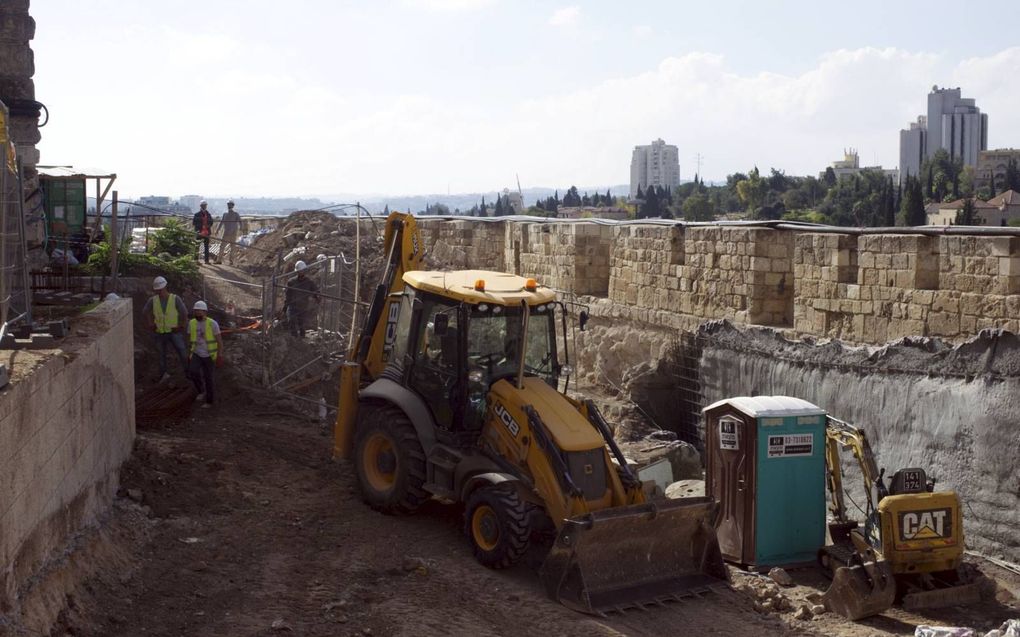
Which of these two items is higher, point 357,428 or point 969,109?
point 969,109

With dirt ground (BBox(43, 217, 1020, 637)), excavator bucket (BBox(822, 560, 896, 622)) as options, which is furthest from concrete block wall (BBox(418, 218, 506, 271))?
excavator bucket (BBox(822, 560, 896, 622))

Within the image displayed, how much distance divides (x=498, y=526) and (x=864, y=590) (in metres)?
2.69

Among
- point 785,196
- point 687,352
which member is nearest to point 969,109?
point 785,196

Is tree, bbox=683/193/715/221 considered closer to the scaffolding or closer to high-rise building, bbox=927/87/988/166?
the scaffolding

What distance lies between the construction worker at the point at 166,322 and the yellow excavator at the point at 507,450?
367 cm

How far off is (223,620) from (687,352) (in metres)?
7.23

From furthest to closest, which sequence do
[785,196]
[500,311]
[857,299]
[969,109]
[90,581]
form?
[969,109] < [785,196] < [857,299] < [500,311] < [90,581]

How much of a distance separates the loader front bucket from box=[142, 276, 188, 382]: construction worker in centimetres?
663

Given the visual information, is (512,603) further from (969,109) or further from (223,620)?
(969,109)

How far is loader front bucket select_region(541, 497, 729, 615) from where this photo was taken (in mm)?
7309

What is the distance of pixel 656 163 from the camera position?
184 m

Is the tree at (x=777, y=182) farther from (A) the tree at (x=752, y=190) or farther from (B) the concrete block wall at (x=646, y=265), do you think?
(B) the concrete block wall at (x=646, y=265)

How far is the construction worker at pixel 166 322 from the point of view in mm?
12336

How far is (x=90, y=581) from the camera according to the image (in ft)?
21.5
